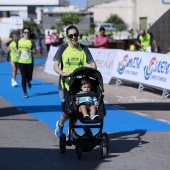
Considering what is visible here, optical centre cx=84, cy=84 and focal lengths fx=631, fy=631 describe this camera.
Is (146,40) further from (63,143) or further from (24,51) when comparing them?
(63,143)

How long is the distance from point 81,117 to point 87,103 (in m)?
0.28

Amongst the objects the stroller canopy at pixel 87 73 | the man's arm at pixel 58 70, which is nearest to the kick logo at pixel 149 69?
the man's arm at pixel 58 70

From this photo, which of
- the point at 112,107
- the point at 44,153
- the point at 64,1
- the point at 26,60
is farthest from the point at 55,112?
the point at 64,1

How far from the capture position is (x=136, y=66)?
1880cm

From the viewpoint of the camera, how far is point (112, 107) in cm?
1505

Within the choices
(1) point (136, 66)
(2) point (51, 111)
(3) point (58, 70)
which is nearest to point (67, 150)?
(3) point (58, 70)

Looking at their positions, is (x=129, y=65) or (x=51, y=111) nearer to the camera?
(x=51, y=111)

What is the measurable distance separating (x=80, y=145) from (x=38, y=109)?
237 inches

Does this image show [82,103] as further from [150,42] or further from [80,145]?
[150,42]

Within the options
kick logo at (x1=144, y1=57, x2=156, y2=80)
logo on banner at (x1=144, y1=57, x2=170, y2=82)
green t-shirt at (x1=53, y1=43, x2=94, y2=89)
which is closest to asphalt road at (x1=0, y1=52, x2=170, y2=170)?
green t-shirt at (x1=53, y1=43, x2=94, y2=89)

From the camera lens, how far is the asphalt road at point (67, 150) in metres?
8.38

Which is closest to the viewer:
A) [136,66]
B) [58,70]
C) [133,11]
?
[58,70]

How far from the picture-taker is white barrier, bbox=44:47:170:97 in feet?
55.1

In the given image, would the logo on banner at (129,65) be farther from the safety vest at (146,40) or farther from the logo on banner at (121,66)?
the safety vest at (146,40)
